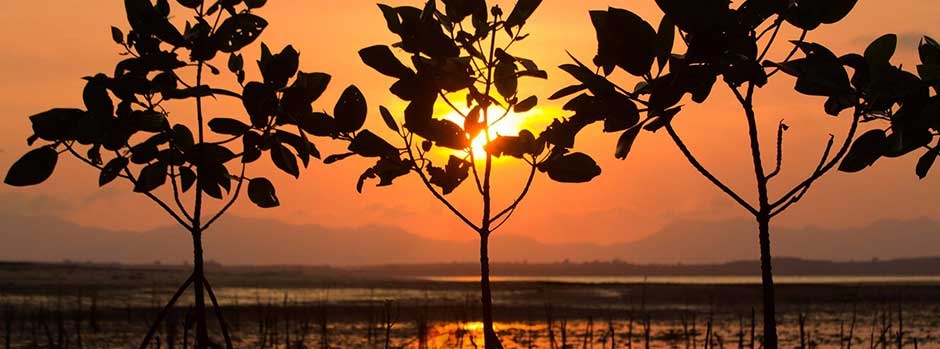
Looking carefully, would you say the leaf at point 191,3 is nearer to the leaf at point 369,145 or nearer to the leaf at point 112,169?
the leaf at point 112,169

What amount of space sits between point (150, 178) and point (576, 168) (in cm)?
186

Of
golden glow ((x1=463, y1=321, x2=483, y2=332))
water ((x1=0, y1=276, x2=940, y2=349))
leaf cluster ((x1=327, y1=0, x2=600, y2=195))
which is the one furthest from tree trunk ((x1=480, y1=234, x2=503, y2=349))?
golden glow ((x1=463, y1=321, x2=483, y2=332))

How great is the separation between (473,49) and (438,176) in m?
0.50

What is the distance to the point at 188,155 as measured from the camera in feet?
15.1

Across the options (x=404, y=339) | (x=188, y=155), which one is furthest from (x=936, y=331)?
(x=188, y=155)

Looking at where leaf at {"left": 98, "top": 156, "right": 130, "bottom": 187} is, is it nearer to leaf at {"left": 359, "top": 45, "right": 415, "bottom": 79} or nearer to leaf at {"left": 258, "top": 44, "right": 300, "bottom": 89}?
leaf at {"left": 258, "top": 44, "right": 300, "bottom": 89}

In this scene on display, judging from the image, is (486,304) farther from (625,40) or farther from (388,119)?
(625,40)

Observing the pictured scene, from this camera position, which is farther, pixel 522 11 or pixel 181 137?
pixel 181 137

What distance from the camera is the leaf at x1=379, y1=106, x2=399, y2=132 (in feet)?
12.9

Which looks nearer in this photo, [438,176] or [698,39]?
[698,39]

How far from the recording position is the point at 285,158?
4.30 metres

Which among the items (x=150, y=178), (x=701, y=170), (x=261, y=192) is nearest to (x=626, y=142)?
(x=701, y=170)

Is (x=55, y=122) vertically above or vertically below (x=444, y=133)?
above

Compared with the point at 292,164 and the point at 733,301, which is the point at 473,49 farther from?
the point at 733,301
